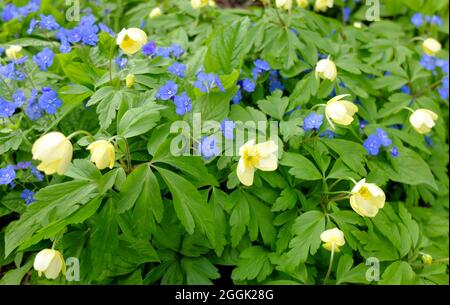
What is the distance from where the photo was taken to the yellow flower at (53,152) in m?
1.51

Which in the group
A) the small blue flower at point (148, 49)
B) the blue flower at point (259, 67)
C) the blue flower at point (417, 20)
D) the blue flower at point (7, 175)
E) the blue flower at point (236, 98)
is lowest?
the blue flower at point (7, 175)

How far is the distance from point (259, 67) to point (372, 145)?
647 mm

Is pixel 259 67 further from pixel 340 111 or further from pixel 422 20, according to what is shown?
pixel 422 20

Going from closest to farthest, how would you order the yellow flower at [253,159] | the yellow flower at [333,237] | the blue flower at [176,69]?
the yellow flower at [253,159] < the yellow flower at [333,237] < the blue flower at [176,69]

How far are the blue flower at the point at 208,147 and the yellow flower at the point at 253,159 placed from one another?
7.3 inches

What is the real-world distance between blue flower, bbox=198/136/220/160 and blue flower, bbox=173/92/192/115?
0.54 ft

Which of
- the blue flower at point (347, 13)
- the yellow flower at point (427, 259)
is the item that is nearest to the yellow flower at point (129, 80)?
the yellow flower at point (427, 259)

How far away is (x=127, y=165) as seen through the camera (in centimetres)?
190

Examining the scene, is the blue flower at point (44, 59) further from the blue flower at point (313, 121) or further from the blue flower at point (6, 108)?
the blue flower at point (313, 121)

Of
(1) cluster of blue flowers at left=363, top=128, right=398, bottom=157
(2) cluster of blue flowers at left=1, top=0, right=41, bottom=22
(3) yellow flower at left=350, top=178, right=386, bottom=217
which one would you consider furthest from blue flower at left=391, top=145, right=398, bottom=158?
(2) cluster of blue flowers at left=1, top=0, right=41, bottom=22

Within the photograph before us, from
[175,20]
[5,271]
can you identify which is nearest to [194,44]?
[175,20]

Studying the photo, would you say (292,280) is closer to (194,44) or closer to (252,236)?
(252,236)

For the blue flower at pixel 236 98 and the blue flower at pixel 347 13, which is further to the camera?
the blue flower at pixel 347 13

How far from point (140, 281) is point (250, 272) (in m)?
0.46
